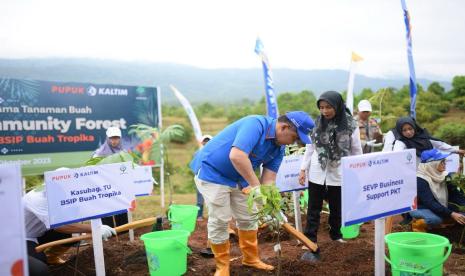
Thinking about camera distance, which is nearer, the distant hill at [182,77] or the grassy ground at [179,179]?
the grassy ground at [179,179]

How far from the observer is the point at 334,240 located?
13.6 feet

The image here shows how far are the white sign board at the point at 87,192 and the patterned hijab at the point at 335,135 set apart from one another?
6.08ft

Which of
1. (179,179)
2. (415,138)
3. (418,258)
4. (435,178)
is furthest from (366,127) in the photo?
(179,179)

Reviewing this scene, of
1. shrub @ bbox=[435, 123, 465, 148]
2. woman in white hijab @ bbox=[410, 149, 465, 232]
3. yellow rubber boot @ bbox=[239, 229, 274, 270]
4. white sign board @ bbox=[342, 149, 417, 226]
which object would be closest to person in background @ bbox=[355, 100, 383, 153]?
woman in white hijab @ bbox=[410, 149, 465, 232]

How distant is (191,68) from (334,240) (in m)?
165

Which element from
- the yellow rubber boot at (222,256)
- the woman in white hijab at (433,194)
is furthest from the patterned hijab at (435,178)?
the yellow rubber boot at (222,256)

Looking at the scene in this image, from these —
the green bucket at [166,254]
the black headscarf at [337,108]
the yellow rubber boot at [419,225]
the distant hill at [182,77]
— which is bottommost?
the yellow rubber boot at [419,225]

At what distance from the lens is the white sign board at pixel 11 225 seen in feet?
6.06

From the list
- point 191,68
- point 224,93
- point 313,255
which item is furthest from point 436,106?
point 191,68

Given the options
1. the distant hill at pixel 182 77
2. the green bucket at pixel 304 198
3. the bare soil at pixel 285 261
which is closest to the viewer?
A: the bare soil at pixel 285 261

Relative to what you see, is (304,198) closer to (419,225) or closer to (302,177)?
(302,177)

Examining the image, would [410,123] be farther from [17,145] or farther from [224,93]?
[224,93]

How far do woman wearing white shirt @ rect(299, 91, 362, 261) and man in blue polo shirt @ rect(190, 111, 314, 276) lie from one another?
0.67 m

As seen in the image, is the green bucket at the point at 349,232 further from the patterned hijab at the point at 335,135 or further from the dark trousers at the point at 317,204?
the patterned hijab at the point at 335,135
